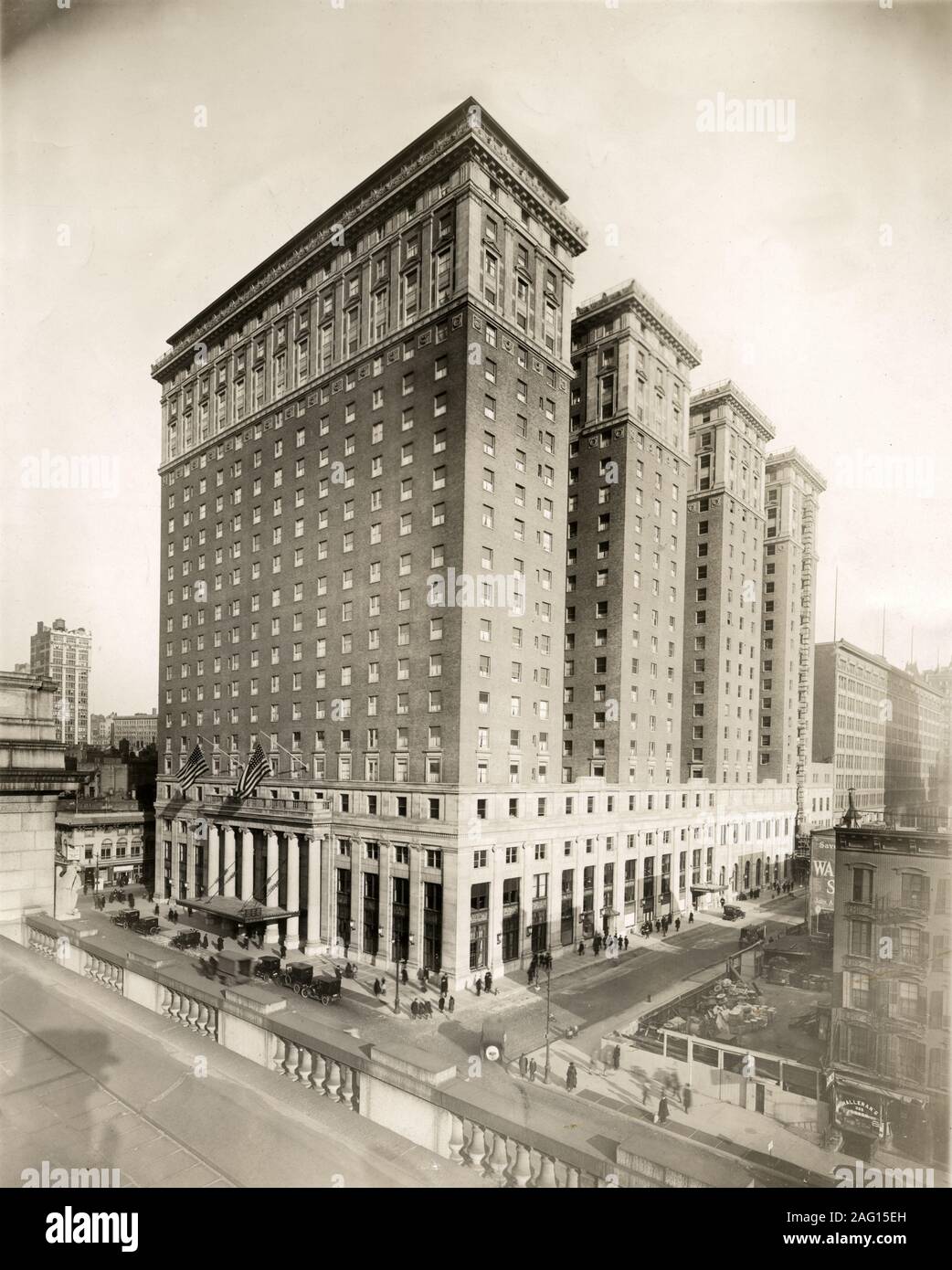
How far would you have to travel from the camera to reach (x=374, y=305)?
5250cm

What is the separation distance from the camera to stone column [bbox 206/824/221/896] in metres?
60.2

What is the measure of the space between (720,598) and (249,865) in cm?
5248

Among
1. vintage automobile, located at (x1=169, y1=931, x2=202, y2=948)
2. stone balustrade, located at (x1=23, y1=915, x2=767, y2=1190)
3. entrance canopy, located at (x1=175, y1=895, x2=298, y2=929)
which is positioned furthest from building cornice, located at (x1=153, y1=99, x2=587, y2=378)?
vintage automobile, located at (x1=169, y1=931, x2=202, y2=948)

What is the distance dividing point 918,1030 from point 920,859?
6272mm

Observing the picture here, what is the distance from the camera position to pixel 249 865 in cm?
5678

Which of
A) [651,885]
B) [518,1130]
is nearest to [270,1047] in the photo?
[518,1130]

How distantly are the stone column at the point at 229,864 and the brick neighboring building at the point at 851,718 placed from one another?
8162 centimetres

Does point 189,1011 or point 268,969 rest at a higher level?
point 189,1011

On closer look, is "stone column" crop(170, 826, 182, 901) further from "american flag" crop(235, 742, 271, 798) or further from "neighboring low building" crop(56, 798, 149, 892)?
"american flag" crop(235, 742, 271, 798)

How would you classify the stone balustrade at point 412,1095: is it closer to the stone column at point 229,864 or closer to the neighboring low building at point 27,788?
the neighboring low building at point 27,788

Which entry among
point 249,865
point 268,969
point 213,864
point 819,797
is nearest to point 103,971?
point 268,969

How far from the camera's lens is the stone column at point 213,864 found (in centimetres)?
6025

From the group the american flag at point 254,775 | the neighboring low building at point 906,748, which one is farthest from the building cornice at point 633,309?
the neighboring low building at point 906,748

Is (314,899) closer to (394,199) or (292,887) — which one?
(292,887)
